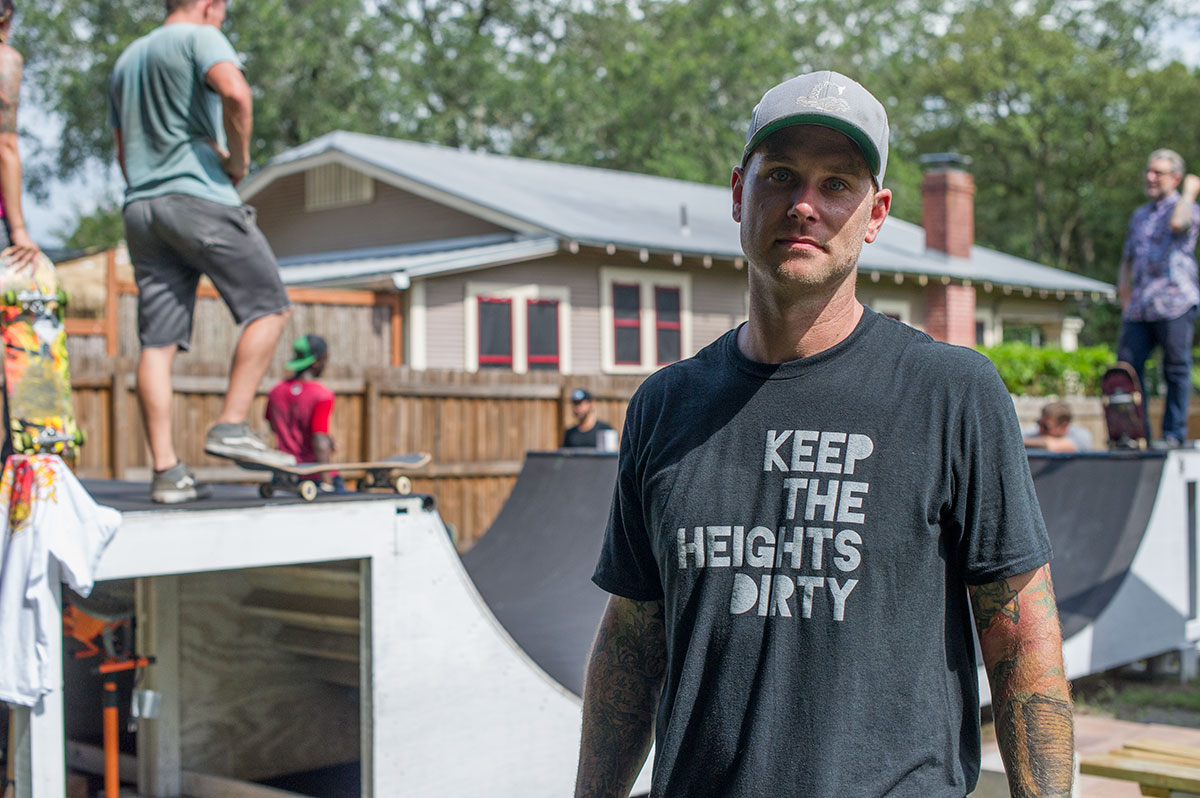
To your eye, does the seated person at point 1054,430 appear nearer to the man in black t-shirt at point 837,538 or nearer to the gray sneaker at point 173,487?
the gray sneaker at point 173,487

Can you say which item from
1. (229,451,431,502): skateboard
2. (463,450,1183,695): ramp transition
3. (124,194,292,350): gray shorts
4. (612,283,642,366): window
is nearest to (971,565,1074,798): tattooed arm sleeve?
(229,451,431,502): skateboard

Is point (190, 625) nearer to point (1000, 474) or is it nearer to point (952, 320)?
point (1000, 474)

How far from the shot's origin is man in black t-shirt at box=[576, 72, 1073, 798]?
1937mm

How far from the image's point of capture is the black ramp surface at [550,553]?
6.64 meters

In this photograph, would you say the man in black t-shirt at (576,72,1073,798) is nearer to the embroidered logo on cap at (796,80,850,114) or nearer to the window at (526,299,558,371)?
the embroidered logo on cap at (796,80,850,114)

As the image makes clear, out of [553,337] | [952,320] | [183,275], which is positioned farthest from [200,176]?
[952,320]

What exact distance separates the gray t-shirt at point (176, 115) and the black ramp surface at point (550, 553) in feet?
8.57

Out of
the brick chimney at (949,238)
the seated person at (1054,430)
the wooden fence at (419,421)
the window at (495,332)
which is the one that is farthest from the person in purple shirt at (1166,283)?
the brick chimney at (949,238)

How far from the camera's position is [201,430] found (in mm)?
11992

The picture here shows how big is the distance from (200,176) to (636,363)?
17394 mm

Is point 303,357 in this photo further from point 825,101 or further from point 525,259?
point 525,259

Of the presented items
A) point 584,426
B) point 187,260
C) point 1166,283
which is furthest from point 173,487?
point 584,426

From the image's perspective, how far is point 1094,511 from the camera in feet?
27.8

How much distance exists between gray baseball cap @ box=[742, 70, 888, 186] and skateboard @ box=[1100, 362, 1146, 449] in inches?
291
